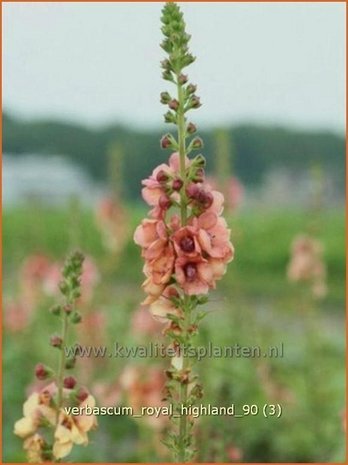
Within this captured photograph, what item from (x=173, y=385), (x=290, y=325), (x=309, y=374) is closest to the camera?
(x=173, y=385)

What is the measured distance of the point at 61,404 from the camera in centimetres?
251

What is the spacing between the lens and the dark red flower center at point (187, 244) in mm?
2230

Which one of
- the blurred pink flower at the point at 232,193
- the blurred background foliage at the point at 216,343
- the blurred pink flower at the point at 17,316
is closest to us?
the blurred background foliage at the point at 216,343

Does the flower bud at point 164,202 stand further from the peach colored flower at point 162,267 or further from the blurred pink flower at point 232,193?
the blurred pink flower at point 232,193

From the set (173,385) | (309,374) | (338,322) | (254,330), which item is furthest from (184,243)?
(338,322)

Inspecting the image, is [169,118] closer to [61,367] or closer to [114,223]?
[61,367]

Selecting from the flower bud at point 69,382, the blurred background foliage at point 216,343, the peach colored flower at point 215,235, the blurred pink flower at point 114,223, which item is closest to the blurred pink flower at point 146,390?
the blurred background foliage at point 216,343

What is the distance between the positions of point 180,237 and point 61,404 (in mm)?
551

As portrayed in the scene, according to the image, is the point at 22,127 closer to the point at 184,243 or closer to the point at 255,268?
the point at 255,268

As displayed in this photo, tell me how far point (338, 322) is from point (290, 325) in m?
1.65

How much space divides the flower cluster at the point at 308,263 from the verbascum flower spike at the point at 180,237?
3450 mm

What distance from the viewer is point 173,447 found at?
7.64ft

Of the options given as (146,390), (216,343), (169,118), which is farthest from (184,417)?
(216,343)

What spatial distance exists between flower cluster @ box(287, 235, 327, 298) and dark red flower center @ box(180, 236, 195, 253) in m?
3.55
